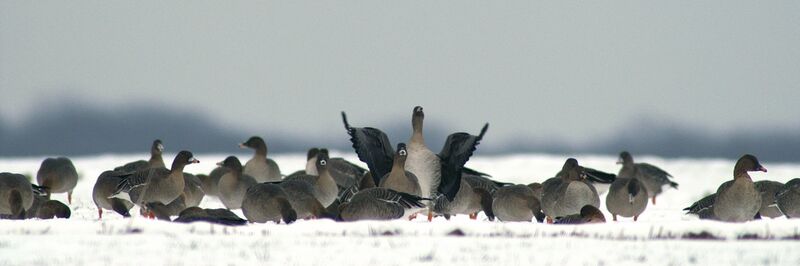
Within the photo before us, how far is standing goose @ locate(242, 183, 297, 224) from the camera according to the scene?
14.6 meters

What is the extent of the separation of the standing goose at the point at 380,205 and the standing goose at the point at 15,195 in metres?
4.77

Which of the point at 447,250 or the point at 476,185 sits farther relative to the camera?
the point at 476,185

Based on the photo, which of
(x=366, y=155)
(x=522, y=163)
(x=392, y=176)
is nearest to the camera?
(x=392, y=176)

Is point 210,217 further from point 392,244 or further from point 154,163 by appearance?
point 154,163

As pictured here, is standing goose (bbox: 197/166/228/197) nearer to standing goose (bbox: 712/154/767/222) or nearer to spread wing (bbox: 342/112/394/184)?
spread wing (bbox: 342/112/394/184)

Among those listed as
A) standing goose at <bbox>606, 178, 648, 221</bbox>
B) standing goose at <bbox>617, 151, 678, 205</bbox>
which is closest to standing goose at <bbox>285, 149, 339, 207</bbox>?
standing goose at <bbox>606, 178, 648, 221</bbox>

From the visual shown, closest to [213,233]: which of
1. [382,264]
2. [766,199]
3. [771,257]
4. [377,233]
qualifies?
[377,233]

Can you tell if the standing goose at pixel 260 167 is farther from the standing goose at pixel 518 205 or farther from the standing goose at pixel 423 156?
the standing goose at pixel 518 205

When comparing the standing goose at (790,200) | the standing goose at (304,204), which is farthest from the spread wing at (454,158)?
the standing goose at (790,200)

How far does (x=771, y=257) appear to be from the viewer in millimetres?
10453

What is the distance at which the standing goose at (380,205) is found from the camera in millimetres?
14383

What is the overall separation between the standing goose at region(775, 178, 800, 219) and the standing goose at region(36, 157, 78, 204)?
12816 millimetres

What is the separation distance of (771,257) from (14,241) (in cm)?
754

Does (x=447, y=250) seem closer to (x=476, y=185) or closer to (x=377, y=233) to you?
(x=377, y=233)
